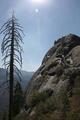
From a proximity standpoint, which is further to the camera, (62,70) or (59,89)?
(62,70)

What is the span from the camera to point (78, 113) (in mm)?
23531

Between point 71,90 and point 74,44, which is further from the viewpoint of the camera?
point 74,44

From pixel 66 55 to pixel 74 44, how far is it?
438cm

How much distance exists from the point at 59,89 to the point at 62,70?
549cm

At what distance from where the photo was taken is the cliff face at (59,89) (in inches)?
1065

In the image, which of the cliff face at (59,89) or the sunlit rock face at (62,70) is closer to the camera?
the cliff face at (59,89)

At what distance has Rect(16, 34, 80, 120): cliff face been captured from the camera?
2705 cm

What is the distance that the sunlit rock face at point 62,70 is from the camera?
116 ft

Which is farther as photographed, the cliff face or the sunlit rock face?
the sunlit rock face

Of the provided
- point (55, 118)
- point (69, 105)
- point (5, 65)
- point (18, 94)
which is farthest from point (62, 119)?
point (18, 94)

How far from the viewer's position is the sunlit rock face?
3534cm

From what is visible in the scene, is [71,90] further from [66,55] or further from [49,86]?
[66,55]

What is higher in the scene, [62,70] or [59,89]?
[62,70]

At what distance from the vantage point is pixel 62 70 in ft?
127
